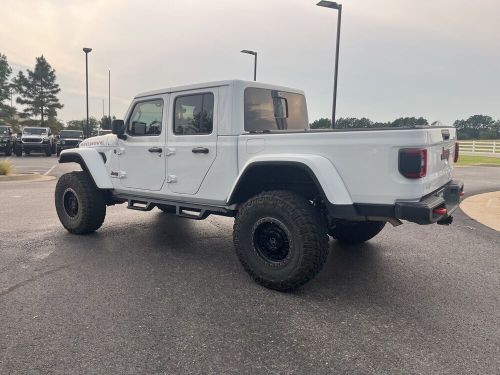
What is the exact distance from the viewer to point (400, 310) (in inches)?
140

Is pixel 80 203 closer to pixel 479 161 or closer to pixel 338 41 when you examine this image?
pixel 338 41

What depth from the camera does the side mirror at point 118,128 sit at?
18.0 feet

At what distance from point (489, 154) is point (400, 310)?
32155mm

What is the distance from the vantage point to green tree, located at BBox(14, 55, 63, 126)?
64.1 m

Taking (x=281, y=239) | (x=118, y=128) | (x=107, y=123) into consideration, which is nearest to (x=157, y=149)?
(x=118, y=128)

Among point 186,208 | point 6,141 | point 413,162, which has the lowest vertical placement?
point 186,208

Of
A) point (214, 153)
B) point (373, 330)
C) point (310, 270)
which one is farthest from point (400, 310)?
point (214, 153)

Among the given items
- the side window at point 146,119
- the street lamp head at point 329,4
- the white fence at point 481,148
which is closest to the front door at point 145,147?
the side window at point 146,119

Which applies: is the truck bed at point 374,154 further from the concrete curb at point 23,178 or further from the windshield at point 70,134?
the windshield at point 70,134

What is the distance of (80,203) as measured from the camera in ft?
19.2

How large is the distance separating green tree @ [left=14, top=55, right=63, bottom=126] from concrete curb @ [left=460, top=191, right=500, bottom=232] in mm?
66100

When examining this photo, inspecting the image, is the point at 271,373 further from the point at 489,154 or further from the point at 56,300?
the point at 489,154

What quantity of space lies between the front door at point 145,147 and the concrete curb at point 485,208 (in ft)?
18.4

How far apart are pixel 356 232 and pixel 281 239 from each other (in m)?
1.94
